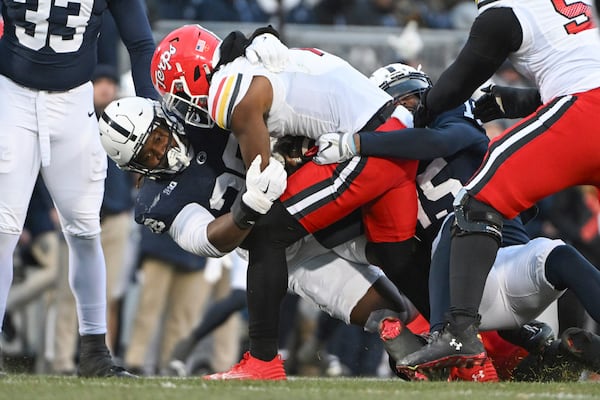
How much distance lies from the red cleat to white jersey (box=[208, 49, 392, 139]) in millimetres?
871

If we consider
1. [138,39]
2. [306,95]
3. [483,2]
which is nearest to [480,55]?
[483,2]

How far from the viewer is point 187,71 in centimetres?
498

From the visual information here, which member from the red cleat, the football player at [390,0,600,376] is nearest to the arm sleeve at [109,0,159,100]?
the red cleat

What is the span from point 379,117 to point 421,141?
0.66ft

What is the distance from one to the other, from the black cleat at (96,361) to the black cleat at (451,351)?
1.25m

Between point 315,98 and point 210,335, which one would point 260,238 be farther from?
point 210,335

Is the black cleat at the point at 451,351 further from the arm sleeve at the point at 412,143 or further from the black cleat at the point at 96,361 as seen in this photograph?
the black cleat at the point at 96,361

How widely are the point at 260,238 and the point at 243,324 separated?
5.09 m

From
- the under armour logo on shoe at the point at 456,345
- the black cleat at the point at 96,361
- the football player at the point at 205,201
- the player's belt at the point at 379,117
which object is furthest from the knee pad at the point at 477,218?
the black cleat at the point at 96,361

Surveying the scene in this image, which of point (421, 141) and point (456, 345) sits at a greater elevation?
point (421, 141)

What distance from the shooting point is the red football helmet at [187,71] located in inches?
196

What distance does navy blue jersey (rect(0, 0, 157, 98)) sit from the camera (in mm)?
5074

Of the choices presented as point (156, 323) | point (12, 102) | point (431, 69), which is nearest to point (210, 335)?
point (156, 323)

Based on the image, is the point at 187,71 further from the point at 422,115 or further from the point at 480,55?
the point at 480,55
